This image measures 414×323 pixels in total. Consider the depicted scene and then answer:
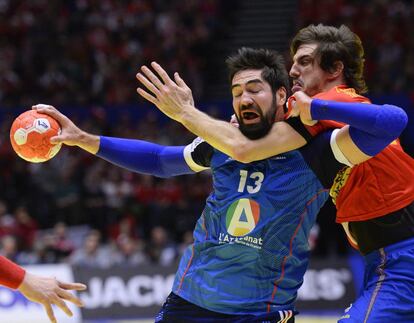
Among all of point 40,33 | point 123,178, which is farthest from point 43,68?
point 123,178

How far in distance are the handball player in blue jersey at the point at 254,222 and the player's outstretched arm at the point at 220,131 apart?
0.04 meters

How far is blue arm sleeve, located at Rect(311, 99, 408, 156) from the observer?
4133 mm

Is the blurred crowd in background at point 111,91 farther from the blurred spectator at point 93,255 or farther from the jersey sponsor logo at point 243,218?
the jersey sponsor logo at point 243,218

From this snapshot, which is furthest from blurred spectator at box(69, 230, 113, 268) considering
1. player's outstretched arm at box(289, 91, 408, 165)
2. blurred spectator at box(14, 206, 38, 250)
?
player's outstretched arm at box(289, 91, 408, 165)

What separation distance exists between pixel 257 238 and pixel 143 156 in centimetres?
117

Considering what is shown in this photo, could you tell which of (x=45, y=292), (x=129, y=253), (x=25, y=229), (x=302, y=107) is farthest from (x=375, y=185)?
(x=25, y=229)

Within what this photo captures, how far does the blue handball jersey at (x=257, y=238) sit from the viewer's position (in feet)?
14.9

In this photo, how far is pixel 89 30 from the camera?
2091 centimetres

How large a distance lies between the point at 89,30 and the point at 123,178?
19.8 ft

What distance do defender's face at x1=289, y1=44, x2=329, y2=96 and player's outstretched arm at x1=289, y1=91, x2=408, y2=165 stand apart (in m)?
0.41

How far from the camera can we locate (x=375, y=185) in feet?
14.4

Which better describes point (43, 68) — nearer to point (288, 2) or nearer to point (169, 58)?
point (169, 58)

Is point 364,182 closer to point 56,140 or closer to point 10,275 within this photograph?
point 56,140

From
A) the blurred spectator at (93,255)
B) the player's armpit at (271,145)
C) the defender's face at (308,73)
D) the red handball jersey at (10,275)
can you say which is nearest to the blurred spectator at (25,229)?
the blurred spectator at (93,255)
